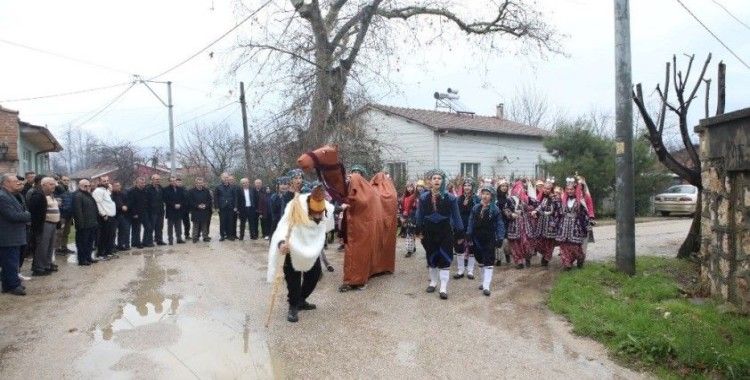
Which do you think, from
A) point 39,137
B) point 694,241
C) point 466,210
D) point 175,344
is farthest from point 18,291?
point 39,137

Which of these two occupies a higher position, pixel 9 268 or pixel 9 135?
pixel 9 135

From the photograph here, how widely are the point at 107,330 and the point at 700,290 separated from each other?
7428mm

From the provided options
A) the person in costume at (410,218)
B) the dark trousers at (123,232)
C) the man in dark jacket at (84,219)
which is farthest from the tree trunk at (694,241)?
the dark trousers at (123,232)

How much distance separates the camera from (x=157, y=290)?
8.06 metres

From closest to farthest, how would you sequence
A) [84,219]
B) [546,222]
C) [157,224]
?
[546,222] < [84,219] < [157,224]

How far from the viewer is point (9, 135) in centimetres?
1702

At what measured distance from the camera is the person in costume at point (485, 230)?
7.80 metres

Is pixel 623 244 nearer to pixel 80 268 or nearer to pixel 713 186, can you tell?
pixel 713 186

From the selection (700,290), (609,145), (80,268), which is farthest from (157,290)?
(609,145)

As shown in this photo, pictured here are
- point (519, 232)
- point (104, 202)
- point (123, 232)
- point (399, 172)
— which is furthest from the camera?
point (399, 172)

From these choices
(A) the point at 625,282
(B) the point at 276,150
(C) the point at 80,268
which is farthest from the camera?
(B) the point at 276,150

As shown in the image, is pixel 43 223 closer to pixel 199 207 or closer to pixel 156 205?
pixel 156 205

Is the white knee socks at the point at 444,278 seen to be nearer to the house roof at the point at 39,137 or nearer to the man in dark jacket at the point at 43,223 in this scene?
the man in dark jacket at the point at 43,223

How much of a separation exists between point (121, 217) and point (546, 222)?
9249 mm
